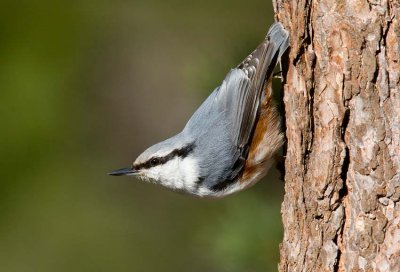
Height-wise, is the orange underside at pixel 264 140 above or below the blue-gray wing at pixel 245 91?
below

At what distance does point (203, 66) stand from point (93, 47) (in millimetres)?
2457

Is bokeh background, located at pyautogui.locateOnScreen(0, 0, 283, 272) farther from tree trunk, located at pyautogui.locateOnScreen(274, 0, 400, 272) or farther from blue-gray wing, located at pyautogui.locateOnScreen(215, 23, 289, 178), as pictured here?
tree trunk, located at pyautogui.locateOnScreen(274, 0, 400, 272)

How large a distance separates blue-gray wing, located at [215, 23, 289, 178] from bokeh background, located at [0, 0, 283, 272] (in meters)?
0.05

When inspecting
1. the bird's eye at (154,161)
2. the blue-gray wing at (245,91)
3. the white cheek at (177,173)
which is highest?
the blue-gray wing at (245,91)

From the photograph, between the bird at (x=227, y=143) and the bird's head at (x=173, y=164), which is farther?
the bird's head at (x=173, y=164)

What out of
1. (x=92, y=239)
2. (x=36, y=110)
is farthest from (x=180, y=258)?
(x=36, y=110)

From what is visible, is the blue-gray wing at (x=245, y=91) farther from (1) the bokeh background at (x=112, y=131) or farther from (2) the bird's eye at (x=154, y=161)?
(2) the bird's eye at (x=154, y=161)

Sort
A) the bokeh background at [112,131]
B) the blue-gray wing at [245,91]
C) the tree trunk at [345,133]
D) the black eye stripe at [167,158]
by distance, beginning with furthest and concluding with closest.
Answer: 1. the black eye stripe at [167,158]
2. the bokeh background at [112,131]
3. the blue-gray wing at [245,91]
4. the tree trunk at [345,133]

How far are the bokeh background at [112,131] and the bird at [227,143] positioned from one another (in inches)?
3.2

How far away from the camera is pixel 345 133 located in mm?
2143

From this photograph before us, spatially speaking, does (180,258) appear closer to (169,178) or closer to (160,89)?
(160,89)

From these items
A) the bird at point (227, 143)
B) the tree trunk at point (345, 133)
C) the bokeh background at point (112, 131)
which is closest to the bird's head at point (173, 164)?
the bird at point (227, 143)

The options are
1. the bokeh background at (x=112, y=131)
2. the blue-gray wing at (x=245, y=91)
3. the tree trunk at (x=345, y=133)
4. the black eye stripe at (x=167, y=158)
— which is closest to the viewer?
the tree trunk at (x=345, y=133)

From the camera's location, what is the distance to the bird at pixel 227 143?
2.82 metres
